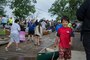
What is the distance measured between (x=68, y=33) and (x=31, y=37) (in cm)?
1599

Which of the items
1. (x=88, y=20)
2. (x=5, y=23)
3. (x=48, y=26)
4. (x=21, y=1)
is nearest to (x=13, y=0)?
(x=21, y=1)

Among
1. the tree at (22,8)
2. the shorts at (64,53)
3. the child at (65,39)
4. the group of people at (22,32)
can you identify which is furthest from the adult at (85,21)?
the tree at (22,8)

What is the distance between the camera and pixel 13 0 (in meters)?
60.7

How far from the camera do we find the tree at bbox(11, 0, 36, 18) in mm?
59312

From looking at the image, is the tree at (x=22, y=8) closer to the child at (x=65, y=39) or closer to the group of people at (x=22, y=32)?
the group of people at (x=22, y=32)

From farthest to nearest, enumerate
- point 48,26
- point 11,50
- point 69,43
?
point 48,26 < point 11,50 < point 69,43

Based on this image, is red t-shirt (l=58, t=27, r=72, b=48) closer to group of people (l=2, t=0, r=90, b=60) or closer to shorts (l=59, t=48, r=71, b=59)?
group of people (l=2, t=0, r=90, b=60)

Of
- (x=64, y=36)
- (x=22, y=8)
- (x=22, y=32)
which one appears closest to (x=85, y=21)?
(x=64, y=36)

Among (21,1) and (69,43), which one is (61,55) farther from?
(21,1)

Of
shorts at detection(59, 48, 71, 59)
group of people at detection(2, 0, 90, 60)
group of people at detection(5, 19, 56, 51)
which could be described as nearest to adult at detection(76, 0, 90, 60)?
group of people at detection(2, 0, 90, 60)

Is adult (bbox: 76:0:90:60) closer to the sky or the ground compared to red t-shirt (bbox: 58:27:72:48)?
closer to the sky

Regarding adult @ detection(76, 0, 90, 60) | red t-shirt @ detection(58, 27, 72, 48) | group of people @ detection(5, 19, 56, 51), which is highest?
adult @ detection(76, 0, 90, 60)

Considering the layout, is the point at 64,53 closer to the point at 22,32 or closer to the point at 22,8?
the point at 22,32

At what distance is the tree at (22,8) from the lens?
59312 mm
